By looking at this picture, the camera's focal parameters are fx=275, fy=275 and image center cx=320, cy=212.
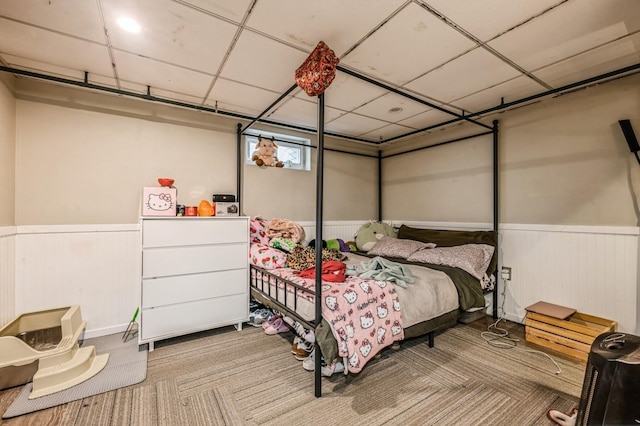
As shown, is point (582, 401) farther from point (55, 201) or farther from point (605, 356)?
point (55, 201)

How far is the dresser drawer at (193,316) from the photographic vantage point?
2.45 metres

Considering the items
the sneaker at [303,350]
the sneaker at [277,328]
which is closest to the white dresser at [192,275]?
the sneaker at [277,328]

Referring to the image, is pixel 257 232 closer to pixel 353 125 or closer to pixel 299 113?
pixel 299 113

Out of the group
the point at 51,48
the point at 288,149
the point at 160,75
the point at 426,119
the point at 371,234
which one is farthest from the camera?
the point at 371,234

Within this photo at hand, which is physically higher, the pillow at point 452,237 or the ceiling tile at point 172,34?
the ceiling tile at point 172,34

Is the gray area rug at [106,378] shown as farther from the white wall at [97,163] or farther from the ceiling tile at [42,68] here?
the ceiling tile at [42,68]

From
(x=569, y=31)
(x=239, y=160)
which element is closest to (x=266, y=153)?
(x=239, y=160)

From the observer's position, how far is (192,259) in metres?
2.63

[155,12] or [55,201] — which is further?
[55,201]

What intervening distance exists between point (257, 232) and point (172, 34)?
200 cm

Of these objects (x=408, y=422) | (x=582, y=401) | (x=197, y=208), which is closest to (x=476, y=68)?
(x=582, y=401)

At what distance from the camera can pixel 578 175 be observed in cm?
268

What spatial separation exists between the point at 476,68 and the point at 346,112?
1401mm

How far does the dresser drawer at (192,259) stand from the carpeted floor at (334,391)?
699 mm
